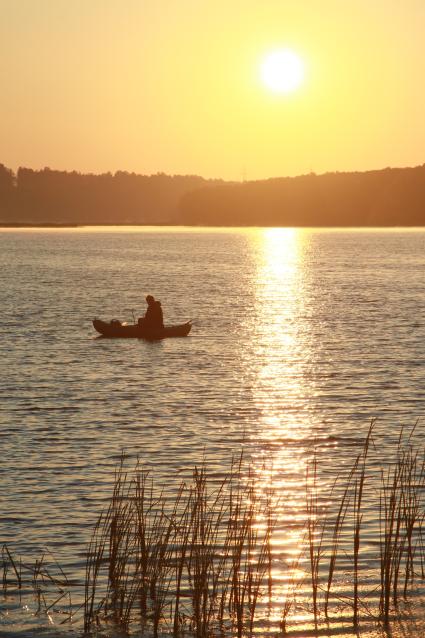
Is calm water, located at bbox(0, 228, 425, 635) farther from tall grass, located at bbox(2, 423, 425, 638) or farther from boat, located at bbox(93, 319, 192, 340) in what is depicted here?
tall grass, located at bbox(2, 423, 425, 638)

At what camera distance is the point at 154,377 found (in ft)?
121

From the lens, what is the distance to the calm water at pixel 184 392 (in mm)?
19781

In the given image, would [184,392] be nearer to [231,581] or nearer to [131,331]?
[131,331]

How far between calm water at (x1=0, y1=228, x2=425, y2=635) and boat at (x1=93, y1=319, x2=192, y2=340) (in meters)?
0.38

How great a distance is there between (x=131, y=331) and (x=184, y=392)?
1518 cm

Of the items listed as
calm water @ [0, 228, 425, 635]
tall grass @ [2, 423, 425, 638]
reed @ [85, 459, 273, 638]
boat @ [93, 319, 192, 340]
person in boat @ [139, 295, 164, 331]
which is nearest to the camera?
reed @ [85, 459, 273, 638]

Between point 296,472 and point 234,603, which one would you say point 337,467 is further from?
point 234,603

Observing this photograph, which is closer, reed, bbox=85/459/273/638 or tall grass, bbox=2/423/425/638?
reed, bbox=85/459/273/638

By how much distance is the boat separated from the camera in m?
47.0

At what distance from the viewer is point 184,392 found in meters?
32.8

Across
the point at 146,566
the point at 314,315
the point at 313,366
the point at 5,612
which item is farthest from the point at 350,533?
the point at 314,315

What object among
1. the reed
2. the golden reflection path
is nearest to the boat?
the golden reflection path

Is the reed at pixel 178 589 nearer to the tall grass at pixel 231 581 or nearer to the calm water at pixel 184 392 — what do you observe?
the tall grass at pixel 231 581

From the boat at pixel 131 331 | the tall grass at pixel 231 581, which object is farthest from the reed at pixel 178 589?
the boat at pixel 131 331
